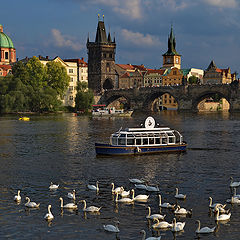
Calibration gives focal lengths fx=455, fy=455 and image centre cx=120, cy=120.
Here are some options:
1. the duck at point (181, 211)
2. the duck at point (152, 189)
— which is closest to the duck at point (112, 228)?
the duck at point (181, 211)

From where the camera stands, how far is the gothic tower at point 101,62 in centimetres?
17700

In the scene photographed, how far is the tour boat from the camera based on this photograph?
44312 millimetres

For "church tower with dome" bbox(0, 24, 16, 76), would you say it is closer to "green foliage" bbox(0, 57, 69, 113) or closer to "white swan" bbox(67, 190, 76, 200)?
"green foliage" bbox(0, 57, 69, 113)

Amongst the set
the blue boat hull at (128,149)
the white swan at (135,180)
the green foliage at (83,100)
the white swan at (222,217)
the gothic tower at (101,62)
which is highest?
the gothic tower at (101,62)

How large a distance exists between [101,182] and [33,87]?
100 m

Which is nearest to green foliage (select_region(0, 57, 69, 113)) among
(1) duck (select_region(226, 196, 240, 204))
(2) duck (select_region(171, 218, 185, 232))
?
(1) duck (select_region(226, 196, 240, 204))

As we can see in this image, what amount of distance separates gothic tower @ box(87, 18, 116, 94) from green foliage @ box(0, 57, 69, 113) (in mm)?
40064

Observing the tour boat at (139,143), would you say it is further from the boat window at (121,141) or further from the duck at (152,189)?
the duck at (152,189)

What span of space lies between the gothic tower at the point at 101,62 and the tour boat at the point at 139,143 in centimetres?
13021

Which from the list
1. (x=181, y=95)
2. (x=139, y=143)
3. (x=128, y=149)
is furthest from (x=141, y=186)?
(x=181, y=95)

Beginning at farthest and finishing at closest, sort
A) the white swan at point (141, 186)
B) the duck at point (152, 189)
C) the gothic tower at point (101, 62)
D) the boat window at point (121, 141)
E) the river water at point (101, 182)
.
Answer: the gothic tower at point (101, 62)
the boat window at point (121, 141)
the white swan at point (141, 186)
the duck at point (152, 189)
the river water at point (101, 182)

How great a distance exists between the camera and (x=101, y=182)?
3212cm

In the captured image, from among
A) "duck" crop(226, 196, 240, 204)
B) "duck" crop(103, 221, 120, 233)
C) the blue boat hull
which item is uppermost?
the blue boat hull

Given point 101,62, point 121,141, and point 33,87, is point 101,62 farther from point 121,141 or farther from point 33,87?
point 121,141
